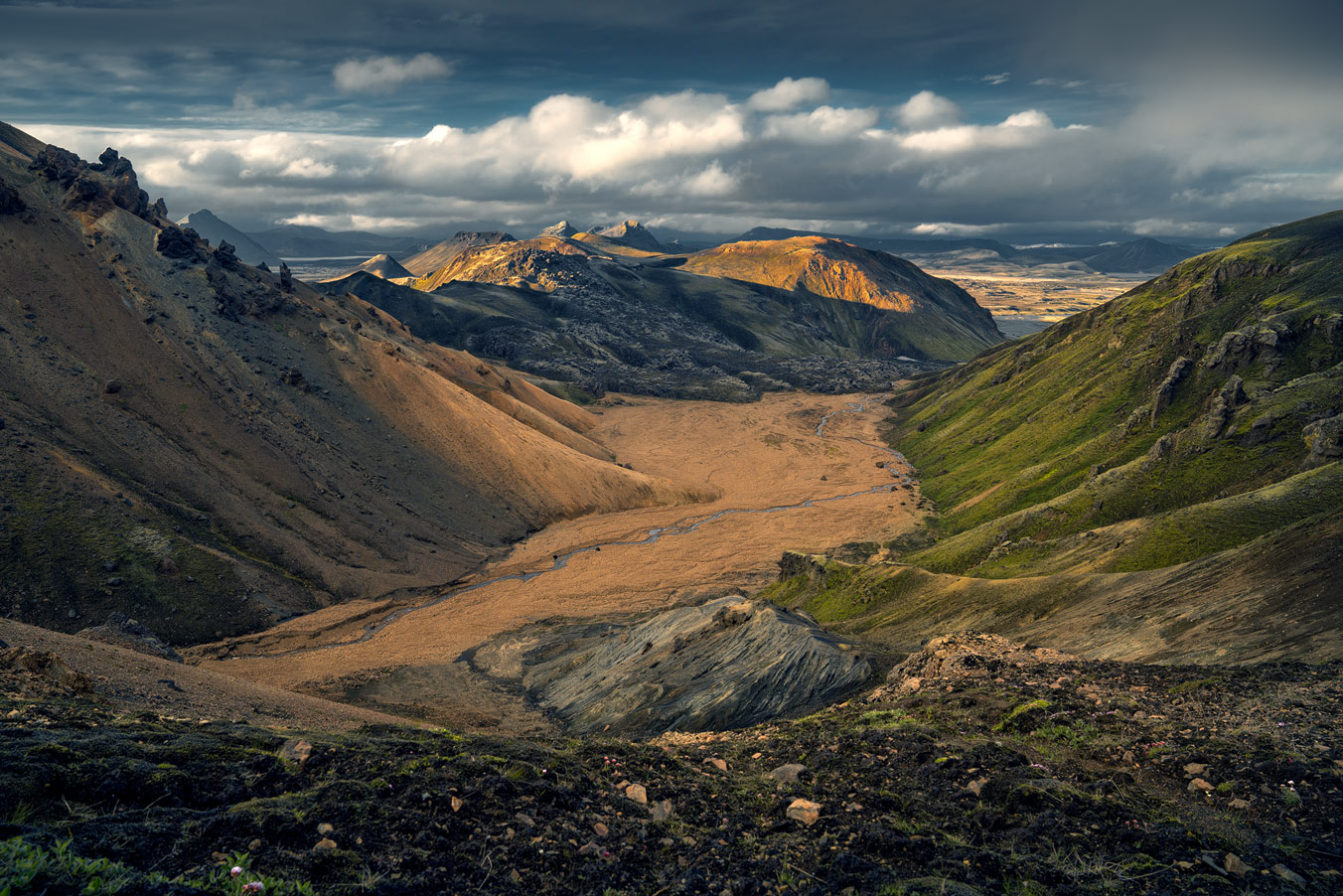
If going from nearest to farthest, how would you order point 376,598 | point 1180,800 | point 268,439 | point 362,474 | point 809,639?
point 1180,800
point 809,639
point 376,598
point 268,439
point 362,474

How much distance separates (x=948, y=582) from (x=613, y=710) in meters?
32.6

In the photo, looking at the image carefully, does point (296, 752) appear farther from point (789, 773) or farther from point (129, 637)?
point (129, 637)

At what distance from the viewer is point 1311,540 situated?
37.2 metres

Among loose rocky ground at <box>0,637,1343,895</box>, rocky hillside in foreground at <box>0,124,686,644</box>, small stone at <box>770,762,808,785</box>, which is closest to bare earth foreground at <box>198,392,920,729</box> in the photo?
rocky hillside in foreground at <box>0,124,686,644</box>

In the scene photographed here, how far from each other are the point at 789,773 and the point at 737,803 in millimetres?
3490

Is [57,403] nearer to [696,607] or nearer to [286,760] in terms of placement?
[696,607]

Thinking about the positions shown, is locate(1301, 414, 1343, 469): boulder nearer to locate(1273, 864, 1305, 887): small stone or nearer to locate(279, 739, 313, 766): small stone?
locate(1273, 864, 1305, 887): small stone

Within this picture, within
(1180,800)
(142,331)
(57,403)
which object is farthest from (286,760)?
(142,331)

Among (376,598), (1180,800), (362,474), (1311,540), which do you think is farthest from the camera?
(362,474)

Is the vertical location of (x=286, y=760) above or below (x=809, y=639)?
above

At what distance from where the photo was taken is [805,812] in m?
20.0

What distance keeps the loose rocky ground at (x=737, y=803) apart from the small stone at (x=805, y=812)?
131mm

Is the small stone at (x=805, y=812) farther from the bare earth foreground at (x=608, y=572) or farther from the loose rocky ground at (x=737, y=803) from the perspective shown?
the bare earth foreground at (x=608, y=572)

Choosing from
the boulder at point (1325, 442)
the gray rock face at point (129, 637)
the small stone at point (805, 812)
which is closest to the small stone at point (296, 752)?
the small stone at point (805, 812)
